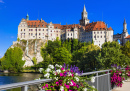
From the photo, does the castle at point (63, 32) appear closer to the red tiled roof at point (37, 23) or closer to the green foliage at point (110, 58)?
the red tiled roof at point (37, 23)

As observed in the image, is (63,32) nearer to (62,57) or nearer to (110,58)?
(62,57)

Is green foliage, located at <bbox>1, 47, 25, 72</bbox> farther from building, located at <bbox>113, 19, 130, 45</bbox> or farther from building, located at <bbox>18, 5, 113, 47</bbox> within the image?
building, located at <bbox>113, 19, 130, 45</bbox>

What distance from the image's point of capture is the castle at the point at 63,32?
301ft

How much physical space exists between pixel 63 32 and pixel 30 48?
869 inches

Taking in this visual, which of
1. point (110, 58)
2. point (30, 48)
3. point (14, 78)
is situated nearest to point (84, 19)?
point (30, 48)

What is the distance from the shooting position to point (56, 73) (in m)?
4.41

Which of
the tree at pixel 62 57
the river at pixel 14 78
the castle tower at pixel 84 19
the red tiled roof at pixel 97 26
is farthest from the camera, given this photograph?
the castle tower at pixel 84 19

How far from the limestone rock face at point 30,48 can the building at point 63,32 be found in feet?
21.8

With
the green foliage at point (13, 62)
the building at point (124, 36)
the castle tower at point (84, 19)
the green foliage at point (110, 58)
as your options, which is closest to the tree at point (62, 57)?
the green foliage at point (13, 62)

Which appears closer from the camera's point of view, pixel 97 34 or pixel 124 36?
pixel 97 34

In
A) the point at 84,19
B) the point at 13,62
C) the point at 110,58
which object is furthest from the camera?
the point at 84,19

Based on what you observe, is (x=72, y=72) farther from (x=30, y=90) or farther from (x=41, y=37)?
(x=41, y=37)

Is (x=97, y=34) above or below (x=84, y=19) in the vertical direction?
below

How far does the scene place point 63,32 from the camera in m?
96.2
